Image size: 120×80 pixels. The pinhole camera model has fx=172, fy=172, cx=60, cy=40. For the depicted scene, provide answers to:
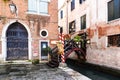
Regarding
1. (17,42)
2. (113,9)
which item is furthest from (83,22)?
(17,42)

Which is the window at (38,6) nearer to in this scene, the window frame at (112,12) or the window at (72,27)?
the window at (72,27)

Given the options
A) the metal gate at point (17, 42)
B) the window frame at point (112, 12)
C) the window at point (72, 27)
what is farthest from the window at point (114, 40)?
the window at point (72, 27)

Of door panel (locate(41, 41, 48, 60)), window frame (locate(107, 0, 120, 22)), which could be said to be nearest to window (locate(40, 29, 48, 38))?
door panel (locate(41, 41, 48, 60))

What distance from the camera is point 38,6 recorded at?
15500mm

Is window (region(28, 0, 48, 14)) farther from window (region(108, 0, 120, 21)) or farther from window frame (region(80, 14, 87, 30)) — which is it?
window (region(108, 0, 120, 21))

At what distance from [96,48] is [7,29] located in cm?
758

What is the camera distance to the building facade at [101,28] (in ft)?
37.8

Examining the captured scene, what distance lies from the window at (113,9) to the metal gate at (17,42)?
733cm

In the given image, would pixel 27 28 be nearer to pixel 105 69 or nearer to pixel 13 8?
pixel 13 8

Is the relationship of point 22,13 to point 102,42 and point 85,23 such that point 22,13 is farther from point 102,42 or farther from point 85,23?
point 102,42

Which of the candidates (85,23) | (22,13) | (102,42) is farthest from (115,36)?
(22,13)

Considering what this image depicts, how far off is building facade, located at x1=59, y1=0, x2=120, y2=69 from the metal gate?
557 cm

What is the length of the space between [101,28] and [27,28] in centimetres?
630

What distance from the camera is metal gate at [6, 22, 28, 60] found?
1470cm
